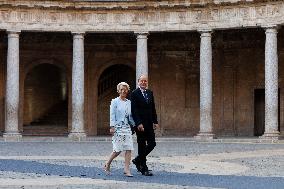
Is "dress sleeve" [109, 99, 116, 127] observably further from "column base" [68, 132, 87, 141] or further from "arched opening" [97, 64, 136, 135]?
"arched opening" [97, 64, 136, 135]

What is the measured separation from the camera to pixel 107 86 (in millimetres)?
39844

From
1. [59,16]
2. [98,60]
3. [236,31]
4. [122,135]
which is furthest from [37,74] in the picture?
[122,135]

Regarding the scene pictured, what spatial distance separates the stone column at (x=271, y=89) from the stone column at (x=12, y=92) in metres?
13.0

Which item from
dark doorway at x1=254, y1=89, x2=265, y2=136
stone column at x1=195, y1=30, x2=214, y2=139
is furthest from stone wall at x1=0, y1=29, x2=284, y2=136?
stone column at x1=195, y1=30, x2=214, y2=139

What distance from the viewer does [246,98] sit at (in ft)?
122

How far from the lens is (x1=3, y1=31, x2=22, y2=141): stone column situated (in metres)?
32.7

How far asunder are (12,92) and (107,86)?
27.7ft

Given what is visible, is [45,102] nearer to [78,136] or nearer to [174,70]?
[174,70]

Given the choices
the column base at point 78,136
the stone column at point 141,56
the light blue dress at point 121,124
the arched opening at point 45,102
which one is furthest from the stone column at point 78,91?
the light blue dress at point 121,124

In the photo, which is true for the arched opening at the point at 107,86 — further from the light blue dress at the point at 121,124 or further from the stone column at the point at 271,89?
the light blue dress at the point at 121,124

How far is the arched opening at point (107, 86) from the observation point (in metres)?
39.4

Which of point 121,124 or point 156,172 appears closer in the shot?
point 121,124

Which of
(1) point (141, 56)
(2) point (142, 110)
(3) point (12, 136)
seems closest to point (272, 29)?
(1) point (141, 56)

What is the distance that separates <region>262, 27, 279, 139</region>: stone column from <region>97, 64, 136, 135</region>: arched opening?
411 inches
